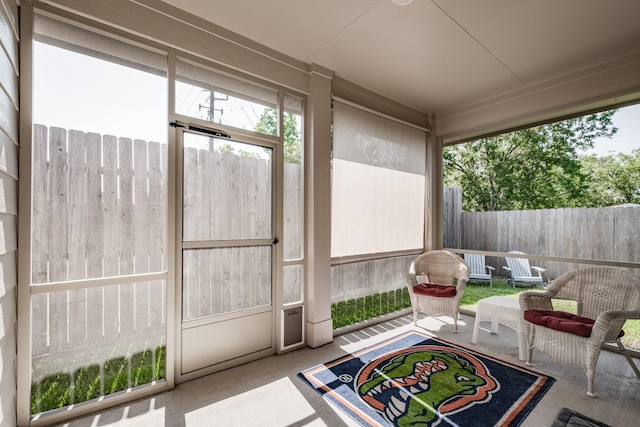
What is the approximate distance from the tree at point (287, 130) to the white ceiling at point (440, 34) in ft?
2.00

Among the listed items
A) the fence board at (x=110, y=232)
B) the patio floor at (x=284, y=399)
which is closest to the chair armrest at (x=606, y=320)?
the patio floor at (x=284, y=399)

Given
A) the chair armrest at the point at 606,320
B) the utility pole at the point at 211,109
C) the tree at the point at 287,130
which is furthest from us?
the tree at the point at 287,130

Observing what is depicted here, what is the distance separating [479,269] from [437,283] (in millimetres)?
1058

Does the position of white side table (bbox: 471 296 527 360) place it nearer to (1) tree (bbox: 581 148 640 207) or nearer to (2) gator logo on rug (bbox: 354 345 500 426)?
(2) gator logo on rug (bbox: 354 345 500 426)

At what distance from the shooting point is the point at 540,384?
2373mm

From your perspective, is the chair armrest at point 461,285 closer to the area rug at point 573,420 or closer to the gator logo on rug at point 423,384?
the gator logo on rug at point 423,384

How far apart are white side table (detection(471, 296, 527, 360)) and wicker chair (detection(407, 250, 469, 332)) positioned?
10.5 inches

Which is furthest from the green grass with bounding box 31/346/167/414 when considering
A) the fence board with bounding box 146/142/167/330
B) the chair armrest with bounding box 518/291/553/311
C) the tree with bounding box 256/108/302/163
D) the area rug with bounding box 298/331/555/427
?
the chair armrest with bounding box 518/291/553/311

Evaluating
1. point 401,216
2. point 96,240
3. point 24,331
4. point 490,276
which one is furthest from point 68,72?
point 490,276

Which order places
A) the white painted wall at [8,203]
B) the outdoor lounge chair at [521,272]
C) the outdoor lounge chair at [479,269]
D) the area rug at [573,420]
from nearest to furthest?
1. the white painted wall at [8,203]
2. the area rug at [573,420]
3. the outdoor lounge chair at [521,272]
4. the outdoor lounge chair at [479,269]

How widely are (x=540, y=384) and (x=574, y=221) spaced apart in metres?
2.02

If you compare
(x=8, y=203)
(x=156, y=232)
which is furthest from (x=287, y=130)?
(x=8, y=203)

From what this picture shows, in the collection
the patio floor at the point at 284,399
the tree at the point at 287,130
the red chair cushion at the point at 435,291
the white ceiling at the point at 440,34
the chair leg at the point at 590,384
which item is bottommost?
the patio floor at the point at 284,399

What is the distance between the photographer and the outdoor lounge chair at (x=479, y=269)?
14.5ft
